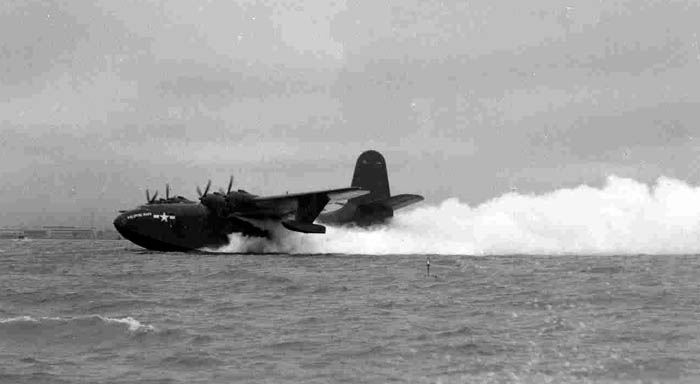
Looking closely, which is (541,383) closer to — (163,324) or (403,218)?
(163,324)

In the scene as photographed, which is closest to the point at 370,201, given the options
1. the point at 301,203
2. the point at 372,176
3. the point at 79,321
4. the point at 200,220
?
the point at 372,176

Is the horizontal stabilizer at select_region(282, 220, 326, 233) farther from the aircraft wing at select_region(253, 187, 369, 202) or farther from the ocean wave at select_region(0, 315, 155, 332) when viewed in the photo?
the ocean wave at select_region(0, 315, 155, 332)

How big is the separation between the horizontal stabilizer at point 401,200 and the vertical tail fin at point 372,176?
580 cm

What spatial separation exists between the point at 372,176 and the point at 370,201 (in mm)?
3395

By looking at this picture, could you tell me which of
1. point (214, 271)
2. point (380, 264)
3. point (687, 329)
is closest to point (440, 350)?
point (687, 329)

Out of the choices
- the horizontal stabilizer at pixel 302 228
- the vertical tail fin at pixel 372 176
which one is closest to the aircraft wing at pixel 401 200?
the horizontal stabilizer at pixel 302 228

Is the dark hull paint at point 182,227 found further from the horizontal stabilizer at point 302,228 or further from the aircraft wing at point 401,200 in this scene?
the aircraft wing at point 401,200

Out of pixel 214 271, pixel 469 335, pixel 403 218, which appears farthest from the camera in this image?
pixel 403 218

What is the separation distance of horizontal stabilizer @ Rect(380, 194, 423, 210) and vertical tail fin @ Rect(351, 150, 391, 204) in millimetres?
5797

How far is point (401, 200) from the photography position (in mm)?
48594

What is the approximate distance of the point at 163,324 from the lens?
1636cm

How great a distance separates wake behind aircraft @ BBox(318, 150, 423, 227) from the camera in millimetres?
50688

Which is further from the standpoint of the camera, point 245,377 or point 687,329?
point 687,329

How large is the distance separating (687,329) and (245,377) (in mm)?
9778
